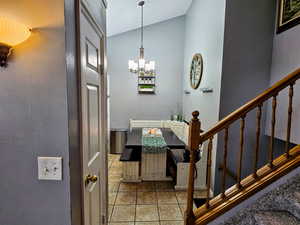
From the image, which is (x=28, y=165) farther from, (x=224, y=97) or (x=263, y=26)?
(x=263, y=26)

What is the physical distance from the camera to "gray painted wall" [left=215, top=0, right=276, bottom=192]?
2.58 meters

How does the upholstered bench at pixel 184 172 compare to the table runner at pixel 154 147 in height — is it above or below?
below

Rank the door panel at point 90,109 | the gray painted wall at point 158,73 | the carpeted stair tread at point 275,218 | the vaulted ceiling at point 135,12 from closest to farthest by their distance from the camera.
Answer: the door panel at point 90,109 → the carpeted stair tread at point 275,218 → the vaulted ceiling at point 135,12 → the gray painted wall at point 158,73

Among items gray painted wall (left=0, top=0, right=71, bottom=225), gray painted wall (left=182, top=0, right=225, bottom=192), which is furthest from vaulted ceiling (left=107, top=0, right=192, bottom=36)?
gray painted wall (left=0, top=0, right=71, bottom=225)

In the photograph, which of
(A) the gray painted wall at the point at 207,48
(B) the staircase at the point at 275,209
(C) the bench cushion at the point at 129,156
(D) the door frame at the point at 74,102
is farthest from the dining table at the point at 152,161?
(D) the door frame at the point at 74,102

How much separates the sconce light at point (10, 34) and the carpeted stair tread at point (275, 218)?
199 cm

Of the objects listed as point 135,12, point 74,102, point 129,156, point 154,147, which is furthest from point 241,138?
point 135,12

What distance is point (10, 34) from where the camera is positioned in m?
0.77

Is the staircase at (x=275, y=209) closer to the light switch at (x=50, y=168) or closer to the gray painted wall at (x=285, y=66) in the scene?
the gray painted wall at (x=285, y=66)

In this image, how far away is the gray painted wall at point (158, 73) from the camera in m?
4.95

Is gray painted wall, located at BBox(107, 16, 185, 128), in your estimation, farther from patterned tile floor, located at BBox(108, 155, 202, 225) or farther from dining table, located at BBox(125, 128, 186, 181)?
patterned tile floor, located at BBox(108, 155, 202, 225)

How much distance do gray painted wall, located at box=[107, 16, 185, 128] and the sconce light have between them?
14.0ft

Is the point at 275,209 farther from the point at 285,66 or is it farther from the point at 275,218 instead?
the point at 285,66

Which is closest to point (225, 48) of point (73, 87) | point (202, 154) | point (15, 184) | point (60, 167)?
point (202, 154)
